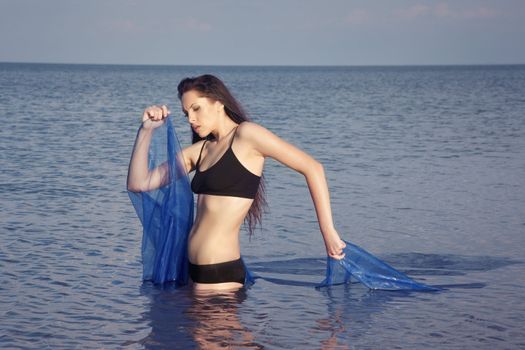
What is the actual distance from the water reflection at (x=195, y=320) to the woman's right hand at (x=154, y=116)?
47.8 inches

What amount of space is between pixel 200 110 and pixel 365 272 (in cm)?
188

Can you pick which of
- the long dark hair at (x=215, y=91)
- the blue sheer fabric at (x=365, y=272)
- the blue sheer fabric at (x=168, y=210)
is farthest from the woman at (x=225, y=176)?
the blue sheer fabric at (x=365, y=272)

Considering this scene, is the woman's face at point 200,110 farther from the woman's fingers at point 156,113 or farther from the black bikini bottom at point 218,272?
the black bikini bottom at point 218,272

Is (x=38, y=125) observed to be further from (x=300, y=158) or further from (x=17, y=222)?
(x=300, y=158)

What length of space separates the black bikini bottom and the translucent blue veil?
0.25m

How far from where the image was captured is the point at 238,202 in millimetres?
6453

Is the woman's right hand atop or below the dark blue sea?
atop

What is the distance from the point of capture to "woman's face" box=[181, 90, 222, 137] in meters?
6.39

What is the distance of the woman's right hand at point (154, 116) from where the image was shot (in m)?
6.76

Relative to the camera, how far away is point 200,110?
6406 millimetres

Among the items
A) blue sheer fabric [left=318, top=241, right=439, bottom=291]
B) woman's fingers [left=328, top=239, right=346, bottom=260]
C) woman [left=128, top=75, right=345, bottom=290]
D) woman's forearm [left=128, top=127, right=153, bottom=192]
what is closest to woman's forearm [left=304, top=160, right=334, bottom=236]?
woman [left=128, top=75, right=345, bottom=290]

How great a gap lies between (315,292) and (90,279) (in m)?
1.94

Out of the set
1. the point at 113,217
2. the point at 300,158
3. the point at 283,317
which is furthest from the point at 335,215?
the point at 300,158

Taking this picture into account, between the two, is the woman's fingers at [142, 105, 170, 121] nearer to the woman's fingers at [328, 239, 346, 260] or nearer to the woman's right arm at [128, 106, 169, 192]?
the woman's right arm at [128, 106, 169, 192]
